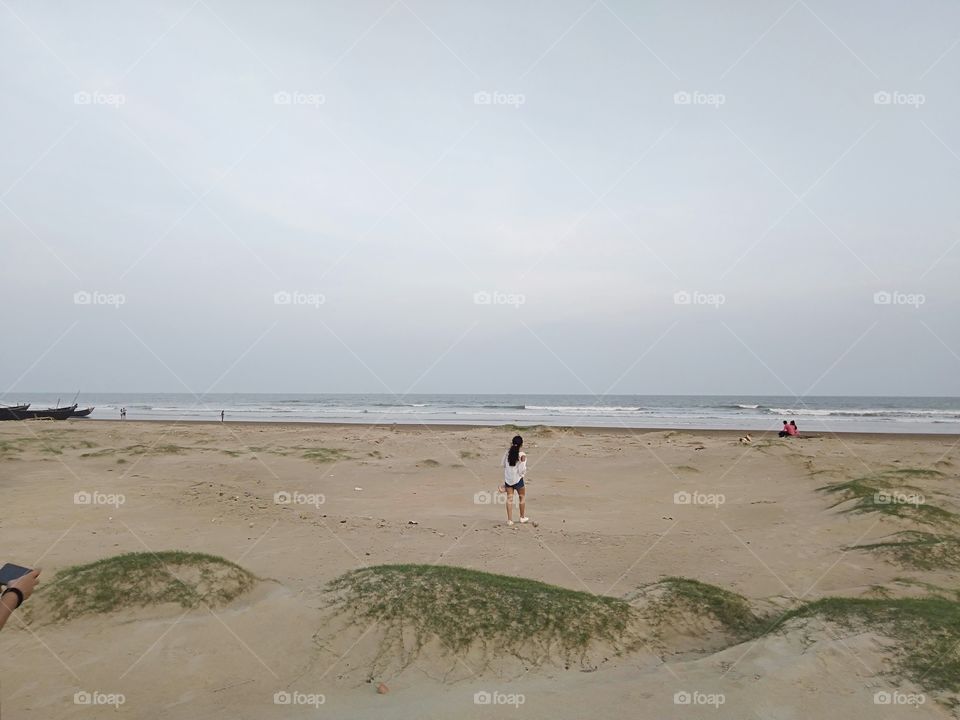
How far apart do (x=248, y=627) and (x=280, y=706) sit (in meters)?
1.63

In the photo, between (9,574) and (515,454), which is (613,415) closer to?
(515,454)

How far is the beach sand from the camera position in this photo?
5.37 metres

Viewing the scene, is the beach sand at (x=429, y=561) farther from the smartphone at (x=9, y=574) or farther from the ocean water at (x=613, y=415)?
the ocean water at (x=613, y=415)

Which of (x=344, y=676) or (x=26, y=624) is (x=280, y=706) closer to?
(x=344, y=676)

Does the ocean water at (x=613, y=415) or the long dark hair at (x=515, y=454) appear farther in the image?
the ocean water at (x=613, y=415)

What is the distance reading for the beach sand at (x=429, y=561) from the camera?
5.37 meters

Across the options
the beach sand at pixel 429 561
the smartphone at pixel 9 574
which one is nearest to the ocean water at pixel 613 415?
the beach sand at pixel 429 561

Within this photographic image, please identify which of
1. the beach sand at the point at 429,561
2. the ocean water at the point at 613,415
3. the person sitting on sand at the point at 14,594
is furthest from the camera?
the ocean water at the point at 613,415

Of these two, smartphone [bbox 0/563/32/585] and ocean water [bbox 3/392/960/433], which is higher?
ocean water [bbox 3/392/960/433]

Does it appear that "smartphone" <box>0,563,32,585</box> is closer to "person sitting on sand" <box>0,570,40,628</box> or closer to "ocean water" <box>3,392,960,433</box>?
"person sitting on sand" <box>0,570,40,628</box>

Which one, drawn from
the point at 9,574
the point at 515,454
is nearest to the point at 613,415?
the point at 515,454

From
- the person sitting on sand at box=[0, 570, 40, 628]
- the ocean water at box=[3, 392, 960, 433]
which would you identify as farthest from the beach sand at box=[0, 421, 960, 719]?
the ocean water at box=[3, 392, 960, 433]

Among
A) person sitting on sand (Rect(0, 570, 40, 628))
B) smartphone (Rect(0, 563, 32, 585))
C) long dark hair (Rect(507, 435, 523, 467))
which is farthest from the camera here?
long dark hair (Rect(507, 435, 523, 467))

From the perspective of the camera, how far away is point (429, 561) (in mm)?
9688
